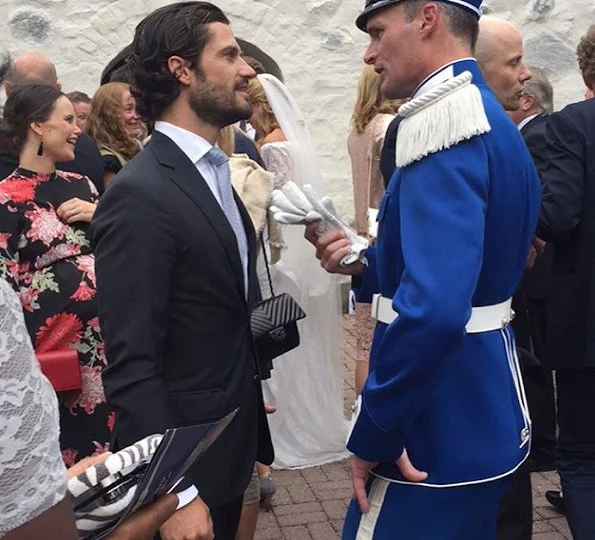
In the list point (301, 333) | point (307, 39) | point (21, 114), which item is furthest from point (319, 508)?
point (307, 39)

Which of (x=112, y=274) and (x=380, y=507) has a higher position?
(x=112, y=274)

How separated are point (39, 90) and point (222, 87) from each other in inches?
61.5

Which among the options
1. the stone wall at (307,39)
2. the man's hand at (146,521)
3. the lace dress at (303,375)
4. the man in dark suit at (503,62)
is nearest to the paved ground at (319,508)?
the lace dress at (303,375)

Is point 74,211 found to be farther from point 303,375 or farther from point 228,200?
point 303,375

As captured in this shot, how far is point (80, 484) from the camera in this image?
146 centimetres

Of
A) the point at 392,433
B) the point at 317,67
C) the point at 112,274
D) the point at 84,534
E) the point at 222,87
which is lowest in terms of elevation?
the point at 317,67

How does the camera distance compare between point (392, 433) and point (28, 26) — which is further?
point (28, 26)

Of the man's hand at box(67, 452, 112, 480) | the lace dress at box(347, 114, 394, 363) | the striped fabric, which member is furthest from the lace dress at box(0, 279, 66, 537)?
the lace dress at box(347, 114, 394, 363)

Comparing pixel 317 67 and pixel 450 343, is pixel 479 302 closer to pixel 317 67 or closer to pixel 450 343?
pixel 450 343

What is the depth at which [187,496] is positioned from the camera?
189cm

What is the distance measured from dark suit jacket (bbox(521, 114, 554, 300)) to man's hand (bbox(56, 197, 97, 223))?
5.70ft

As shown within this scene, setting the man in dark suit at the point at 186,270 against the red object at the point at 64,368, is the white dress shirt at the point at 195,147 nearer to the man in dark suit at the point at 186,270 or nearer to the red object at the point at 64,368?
the man in dark suit at the point at 186,270

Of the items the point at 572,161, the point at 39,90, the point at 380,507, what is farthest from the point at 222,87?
the point at 39,90

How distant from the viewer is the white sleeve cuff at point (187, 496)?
188cm
